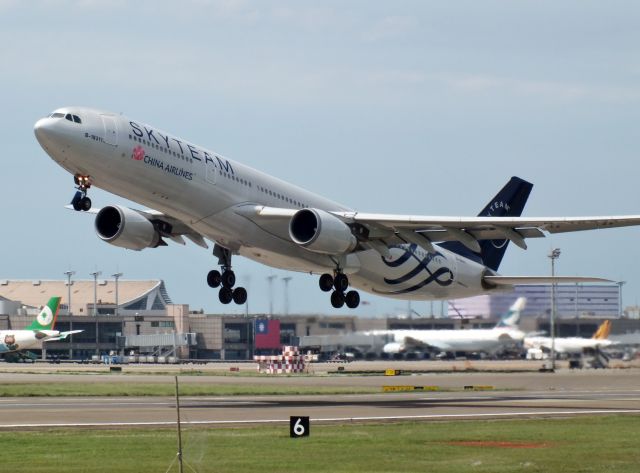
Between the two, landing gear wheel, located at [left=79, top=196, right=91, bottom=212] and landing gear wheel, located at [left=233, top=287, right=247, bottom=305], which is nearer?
landing gear wheel, located at [left=79, top=196, right=91, bottom=212]

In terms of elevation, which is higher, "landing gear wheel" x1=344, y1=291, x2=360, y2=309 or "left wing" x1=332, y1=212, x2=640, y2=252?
"left wing" x1=332, y1=212, x2=640, y2=252

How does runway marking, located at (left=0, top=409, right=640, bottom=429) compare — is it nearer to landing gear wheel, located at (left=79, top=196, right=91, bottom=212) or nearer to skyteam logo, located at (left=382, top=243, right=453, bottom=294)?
landing gear wheel, located at (left=79, top=196, right=91, bottom=212)

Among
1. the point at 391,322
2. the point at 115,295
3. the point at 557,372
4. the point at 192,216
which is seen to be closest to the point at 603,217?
the point at 192,216

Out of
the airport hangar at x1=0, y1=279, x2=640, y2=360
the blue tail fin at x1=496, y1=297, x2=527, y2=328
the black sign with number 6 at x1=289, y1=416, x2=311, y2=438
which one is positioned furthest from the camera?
the airport hangar at x1=0, y1=279, x2=640, y2=360

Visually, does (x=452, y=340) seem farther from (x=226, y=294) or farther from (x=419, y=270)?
(x=226, y=294)

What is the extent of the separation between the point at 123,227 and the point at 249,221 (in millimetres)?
6084

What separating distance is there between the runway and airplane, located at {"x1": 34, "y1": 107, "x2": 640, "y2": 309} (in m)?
5.66

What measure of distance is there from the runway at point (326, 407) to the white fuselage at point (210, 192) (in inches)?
246

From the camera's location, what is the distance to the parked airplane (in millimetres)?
80375

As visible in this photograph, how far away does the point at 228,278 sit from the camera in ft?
Result: 186

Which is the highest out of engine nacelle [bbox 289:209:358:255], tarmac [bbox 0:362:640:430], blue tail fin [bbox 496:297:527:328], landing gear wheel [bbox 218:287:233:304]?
engine nacelle [bbox 289:209:358:255]

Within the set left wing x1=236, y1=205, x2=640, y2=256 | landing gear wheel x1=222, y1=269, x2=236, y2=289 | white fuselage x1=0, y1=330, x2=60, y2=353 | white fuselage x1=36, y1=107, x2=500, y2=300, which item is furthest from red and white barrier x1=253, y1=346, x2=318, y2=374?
left wing x1=236, y1=205, x2=640, y2=256

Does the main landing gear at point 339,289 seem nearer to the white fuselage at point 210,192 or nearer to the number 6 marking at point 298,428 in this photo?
the white fuselage at point 210,192

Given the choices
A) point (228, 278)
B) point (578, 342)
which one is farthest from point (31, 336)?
point (228, 278)
